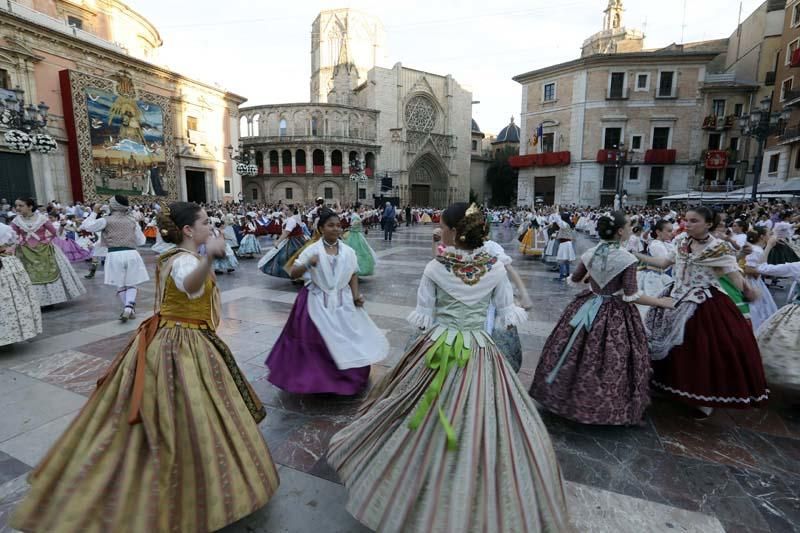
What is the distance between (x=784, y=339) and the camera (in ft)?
11.3

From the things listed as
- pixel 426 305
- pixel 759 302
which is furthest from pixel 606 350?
pixel 759 302

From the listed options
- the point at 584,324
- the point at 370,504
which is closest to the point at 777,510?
the point at 584,324

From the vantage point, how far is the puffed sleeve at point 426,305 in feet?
7.95

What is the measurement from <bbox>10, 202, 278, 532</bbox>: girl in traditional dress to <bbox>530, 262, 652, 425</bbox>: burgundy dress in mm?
2196

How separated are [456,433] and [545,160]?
114 ft

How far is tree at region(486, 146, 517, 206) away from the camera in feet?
171

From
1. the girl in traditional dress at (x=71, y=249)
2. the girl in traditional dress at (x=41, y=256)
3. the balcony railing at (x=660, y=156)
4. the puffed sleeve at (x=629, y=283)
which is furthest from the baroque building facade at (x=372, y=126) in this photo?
the puffed sleeve at (x=629, y=283)

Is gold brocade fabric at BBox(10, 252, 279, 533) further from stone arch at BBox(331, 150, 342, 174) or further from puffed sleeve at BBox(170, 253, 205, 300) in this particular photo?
stone arch at BBox(331, 150, 342, 174)

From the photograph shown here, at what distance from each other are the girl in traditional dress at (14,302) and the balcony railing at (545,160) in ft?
111

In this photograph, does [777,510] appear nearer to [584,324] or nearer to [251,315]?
[584,324]

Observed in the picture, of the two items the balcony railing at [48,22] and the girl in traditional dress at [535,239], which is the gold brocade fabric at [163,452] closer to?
the girl in traditional dress at [535,239]

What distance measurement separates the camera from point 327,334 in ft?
11.8

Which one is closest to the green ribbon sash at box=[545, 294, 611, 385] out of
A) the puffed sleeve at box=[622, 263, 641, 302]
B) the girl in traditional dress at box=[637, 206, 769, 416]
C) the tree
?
the puffed sleeve at box=[622, 263, 641, 302]

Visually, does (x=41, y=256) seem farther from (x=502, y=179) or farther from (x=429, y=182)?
(x=502, y=179)
